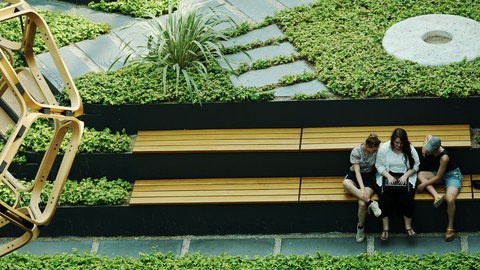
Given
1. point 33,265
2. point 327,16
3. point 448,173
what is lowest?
point 33,265

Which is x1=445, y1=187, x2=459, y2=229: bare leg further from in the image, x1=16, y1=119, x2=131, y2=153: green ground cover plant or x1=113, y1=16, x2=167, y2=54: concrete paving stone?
x1=113, y1=16, x2=167, y2=54: concrete paving stone

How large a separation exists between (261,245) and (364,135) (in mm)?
1566

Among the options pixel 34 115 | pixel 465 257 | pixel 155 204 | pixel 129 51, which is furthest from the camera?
pixel 129 51

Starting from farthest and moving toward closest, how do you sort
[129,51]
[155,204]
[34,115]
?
[129,51], [155,204], [34,115]

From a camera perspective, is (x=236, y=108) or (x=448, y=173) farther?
(x=236, y=108)

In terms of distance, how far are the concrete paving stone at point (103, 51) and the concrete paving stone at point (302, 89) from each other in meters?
1.92

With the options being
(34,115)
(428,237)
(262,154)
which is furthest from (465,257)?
(34,115)

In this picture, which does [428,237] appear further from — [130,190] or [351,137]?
[130,190]

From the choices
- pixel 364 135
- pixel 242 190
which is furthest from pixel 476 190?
pixel 242 190

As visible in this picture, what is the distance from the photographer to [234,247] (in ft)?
33.3

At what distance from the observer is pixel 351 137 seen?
404 inches

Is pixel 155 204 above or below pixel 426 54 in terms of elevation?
below

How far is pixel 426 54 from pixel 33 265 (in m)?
4.71

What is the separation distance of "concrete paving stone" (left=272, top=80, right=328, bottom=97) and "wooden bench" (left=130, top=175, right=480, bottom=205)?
91 centimetres
